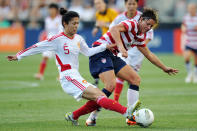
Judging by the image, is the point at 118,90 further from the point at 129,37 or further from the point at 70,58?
the point at 70,58

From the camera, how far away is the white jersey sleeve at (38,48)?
7828 mm

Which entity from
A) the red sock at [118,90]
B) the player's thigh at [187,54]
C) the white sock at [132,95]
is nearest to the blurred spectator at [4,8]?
the player's thigh at [187,54]

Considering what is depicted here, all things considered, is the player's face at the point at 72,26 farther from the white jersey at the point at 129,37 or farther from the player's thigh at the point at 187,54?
the player's thigh at the point at 187,54

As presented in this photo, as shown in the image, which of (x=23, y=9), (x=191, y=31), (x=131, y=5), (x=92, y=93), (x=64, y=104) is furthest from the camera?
(x=23, y=9)

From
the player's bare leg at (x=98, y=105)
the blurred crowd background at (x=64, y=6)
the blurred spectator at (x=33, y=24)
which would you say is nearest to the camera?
the player's bare leg at (x=98, y=105)

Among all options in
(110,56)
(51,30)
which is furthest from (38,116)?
(51,30)

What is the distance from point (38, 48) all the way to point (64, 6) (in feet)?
71.5

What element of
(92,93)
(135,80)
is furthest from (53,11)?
(92,93)

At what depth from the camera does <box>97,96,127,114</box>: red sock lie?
7.51m

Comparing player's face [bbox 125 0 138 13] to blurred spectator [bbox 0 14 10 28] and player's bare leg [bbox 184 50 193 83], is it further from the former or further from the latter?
blurred spectator [bbox 0 14 10 28]

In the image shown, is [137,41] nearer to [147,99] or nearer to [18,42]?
[147,99]

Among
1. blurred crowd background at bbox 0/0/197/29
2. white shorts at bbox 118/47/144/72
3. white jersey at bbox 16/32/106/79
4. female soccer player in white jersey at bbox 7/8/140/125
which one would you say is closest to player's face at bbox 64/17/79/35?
female soccer player in white jersey at bbox 7/8/140/125

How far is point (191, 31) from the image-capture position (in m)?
17.1

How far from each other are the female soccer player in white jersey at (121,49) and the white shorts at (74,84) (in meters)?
0.43
